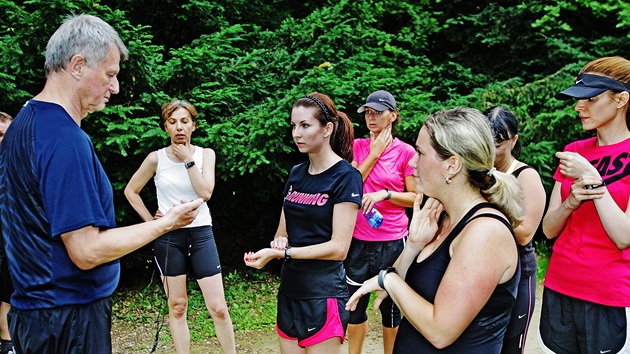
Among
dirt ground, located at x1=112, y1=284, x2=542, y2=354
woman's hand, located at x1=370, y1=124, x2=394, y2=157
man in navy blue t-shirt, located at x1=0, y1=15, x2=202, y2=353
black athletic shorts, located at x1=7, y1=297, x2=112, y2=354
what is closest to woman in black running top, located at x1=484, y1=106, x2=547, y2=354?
woman's hand, located at x1=370, y1=124, x2=394, y2=157

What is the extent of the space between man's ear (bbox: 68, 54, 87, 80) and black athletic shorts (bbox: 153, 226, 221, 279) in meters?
2.28

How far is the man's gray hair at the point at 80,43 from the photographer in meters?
2.13

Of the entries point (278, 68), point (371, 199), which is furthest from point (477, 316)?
point (278, 68)

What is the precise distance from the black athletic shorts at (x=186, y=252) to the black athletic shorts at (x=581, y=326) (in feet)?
8.32

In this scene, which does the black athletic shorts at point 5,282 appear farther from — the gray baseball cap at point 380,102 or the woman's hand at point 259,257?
the gray baseball cap at point 380,102

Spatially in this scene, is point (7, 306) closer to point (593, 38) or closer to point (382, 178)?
point (382, 178)

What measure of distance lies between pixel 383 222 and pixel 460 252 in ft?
8.37

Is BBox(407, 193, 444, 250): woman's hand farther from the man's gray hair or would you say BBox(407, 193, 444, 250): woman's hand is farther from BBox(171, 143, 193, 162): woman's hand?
BBox(171, 143, 193, 162): woman's hand

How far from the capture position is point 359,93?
6.51 meters

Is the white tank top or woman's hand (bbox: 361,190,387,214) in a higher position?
the white tank top

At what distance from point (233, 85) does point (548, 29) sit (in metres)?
4.81

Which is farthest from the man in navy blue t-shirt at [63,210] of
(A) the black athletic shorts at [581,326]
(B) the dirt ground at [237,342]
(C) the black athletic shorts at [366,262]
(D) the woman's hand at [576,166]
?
(B) the dirt ground at [237,342]

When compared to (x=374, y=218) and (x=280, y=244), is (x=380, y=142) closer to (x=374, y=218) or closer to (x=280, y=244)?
(x=374, y=218)

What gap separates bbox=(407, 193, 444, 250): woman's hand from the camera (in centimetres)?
228
